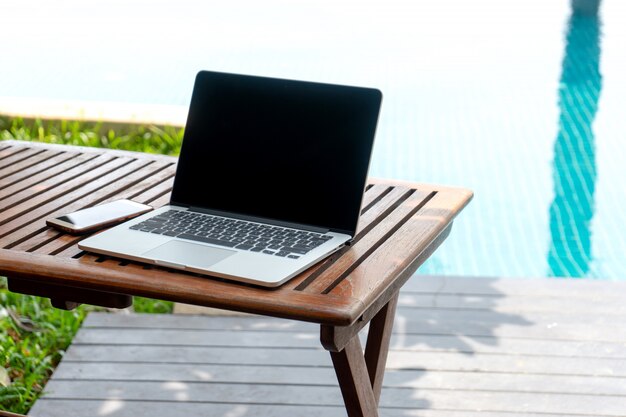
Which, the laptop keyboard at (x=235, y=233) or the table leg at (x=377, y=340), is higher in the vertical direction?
the laptop keyboard at (x=235, y=233)

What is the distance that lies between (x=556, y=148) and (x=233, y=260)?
5.30m

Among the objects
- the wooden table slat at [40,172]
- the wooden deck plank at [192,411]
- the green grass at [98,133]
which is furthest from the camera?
the green grass at [98,133]

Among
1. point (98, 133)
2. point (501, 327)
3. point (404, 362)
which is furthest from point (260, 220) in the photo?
point (98, 133)

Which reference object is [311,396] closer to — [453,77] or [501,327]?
[501,327]

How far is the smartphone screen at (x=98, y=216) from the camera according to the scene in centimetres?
179

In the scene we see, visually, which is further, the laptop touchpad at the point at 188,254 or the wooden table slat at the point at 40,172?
the wooden table slat at the point at 40,172

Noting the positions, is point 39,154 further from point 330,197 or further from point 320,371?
point 320,371

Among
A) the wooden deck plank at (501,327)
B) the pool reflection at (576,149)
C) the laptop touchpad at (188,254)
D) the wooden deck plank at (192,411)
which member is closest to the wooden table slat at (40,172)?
the laptop touchpad at (188,254)

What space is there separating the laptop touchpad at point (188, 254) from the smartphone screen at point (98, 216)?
17cm

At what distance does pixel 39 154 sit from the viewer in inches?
93.2

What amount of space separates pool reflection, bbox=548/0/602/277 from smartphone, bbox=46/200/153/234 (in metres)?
3.37

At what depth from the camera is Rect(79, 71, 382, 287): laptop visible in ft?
5.55

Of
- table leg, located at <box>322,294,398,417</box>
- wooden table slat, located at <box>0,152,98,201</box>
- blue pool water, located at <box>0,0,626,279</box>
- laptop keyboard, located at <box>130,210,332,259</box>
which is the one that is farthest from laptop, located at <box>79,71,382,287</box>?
blue pool water, located at <box>0,0,626,279</box>

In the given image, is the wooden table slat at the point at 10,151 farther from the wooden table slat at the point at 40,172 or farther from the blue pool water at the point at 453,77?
the blue pool water at the point at 453,77
